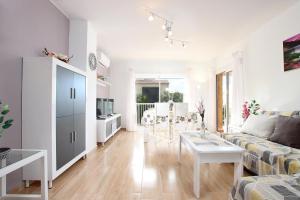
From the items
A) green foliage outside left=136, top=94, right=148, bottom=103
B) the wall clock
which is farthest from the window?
the wall clock

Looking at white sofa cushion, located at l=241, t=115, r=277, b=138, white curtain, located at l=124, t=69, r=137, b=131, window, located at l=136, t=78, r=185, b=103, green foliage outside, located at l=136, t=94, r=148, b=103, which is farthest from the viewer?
green foliage outside, located at l=136, t=94, r=148, b=103

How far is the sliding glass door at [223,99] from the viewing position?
5.99m

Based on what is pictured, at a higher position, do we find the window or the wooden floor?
the window

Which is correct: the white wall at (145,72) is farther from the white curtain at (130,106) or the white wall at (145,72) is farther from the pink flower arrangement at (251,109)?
the pink flower arrangement at (251,109)

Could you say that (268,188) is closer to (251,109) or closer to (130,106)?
(251,109)

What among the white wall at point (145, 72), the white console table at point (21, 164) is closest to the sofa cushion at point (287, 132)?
the white console table at point (21, 164)

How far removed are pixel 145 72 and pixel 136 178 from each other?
472 cm

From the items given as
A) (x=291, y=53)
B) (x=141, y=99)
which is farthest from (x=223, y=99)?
(x=291, y=53)

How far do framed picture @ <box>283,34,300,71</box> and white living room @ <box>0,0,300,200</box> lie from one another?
2 centimetres

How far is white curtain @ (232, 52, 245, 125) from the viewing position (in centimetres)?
450

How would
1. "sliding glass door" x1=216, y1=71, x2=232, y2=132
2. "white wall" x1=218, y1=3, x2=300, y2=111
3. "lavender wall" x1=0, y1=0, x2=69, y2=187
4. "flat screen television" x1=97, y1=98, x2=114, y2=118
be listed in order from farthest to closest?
"sliding glass door" x1=216, y1=71, x2=232, y2=132, "flat screen television" x1=97, y1=98, x2=114, y2=118, "white wall" x1=218, y1=3, x2=300, y2=111, "lavender wall" x1=0, y1=0, x2=69, y2=187

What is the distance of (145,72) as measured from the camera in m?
6.81

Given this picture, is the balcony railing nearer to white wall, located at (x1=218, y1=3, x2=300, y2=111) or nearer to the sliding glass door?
the sliding glass door

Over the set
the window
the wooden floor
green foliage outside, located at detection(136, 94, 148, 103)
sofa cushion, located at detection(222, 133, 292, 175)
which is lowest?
the wooden floor
